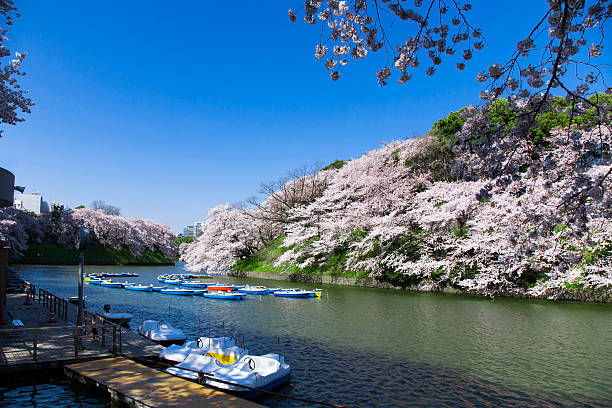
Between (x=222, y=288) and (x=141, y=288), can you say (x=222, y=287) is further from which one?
(x=141, y=288)

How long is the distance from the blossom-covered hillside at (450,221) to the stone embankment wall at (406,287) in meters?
0.37

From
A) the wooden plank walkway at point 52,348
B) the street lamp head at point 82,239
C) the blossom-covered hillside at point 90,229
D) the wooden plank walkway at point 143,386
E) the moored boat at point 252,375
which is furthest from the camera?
the blossom-covered hillside at point 90,229

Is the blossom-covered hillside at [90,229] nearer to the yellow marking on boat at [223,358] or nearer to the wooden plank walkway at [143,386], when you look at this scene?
the wooden plank walkway at [143,386]

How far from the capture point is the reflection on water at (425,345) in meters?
11.7

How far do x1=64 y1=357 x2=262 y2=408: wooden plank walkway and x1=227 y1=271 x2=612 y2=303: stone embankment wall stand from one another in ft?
94.5

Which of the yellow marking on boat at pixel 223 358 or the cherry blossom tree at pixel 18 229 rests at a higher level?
the cherry blossom tree at pixel 18 229

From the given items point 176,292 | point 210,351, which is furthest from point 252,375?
point 176,292

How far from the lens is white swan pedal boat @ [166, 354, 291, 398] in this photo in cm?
1084

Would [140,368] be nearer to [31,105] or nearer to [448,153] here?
[31,105]

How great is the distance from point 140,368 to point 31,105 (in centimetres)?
1627

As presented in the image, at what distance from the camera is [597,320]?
2188cm

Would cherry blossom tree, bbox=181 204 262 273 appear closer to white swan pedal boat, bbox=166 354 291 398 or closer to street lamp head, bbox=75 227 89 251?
street lamp head, bbox=75 227 89 251

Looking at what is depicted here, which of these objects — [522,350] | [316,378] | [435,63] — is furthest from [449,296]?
[435,63]

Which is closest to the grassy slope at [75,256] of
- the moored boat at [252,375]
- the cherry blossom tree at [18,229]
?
the cherry blossom tree at [18,229]
